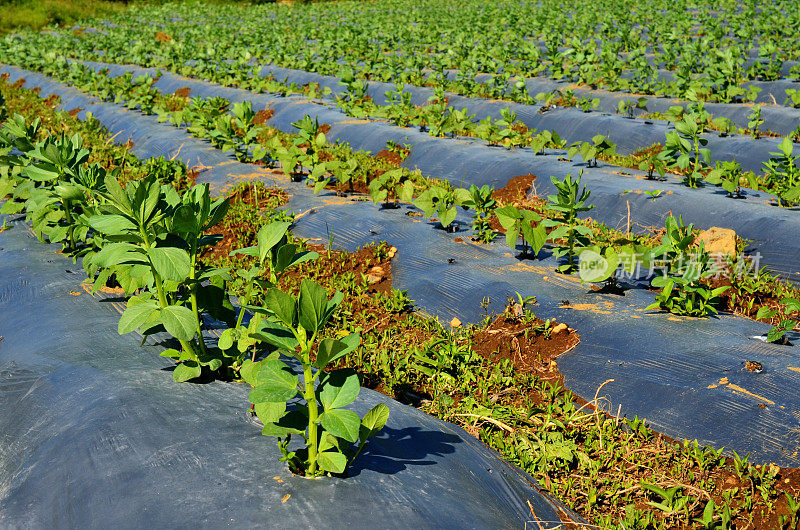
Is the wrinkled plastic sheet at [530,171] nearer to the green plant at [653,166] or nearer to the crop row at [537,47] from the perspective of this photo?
the green plant at [653,166]

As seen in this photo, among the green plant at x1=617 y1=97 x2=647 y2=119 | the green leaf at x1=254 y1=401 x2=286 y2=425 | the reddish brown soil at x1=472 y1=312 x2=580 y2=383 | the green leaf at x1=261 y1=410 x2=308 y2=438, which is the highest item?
the green plant at x1=617 y1=97 x2=647 y2=119

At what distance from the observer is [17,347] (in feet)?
7.89

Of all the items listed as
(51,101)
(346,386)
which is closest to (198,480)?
(346,386)

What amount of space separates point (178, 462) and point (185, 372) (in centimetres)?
51

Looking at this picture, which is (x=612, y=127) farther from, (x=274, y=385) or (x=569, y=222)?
(x=274, y=385)

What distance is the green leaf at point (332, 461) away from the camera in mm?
1530

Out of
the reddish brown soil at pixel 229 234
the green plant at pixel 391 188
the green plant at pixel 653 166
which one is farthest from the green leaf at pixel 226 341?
the green plant at pixel 653 166

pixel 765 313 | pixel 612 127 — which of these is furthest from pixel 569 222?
pixel 612 127

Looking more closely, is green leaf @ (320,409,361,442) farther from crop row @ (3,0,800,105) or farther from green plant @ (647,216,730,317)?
crop row @ (3,0,800,105)

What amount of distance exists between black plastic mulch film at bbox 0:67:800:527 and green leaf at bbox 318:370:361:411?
230 mm

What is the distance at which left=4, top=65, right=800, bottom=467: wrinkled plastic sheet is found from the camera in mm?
2486

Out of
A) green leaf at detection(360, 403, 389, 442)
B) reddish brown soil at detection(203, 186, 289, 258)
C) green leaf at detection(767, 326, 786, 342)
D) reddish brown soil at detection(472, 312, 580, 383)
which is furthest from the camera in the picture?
reddish brown soil at detection(203, 186, 289, 258)

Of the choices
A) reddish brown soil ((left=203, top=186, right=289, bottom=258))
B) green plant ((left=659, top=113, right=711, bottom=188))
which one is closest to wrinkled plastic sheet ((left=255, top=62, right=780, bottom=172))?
green plant ((left=659, top=113, right=711, bottom=188))

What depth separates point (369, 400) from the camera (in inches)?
89.9
